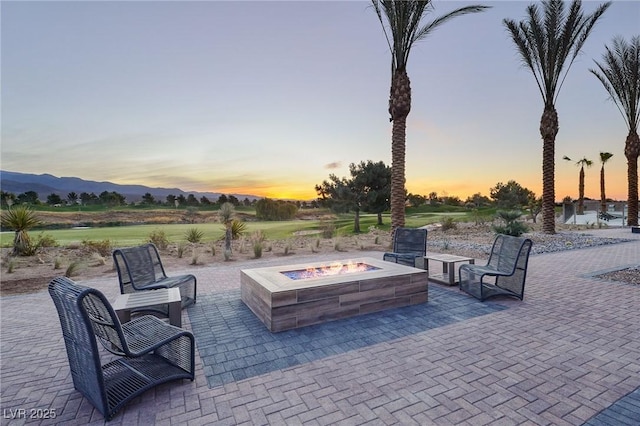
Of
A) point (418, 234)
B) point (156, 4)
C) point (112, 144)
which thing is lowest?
point (418, 234)

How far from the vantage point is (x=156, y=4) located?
29.2 feet

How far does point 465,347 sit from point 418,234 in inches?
157

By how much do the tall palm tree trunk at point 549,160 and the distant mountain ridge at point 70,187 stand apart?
1760 cm

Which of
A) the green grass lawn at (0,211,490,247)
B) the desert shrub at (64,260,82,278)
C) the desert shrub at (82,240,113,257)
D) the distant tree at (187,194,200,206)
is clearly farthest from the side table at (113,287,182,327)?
the distant tree at (187,194,200,206)

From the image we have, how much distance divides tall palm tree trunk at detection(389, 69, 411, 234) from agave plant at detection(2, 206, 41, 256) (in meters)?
13.1

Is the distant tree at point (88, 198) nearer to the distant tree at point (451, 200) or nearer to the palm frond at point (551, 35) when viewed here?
the palm frond at point (551, 35)

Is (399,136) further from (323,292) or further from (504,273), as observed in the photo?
(323,292)

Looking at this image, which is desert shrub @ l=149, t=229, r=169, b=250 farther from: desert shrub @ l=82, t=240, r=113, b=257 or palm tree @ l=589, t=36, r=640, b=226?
palm tree @ l=589, t=36, r=640, b=226

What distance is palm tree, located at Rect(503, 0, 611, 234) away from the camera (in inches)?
529

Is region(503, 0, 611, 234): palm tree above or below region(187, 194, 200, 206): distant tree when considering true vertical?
above

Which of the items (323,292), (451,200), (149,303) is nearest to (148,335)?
(149,303)

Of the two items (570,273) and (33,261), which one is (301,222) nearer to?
(33,261)

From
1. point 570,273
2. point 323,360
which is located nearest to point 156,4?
point 323,360

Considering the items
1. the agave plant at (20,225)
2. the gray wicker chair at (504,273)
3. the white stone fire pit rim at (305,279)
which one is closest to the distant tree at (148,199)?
the agave plant at (20,225)
